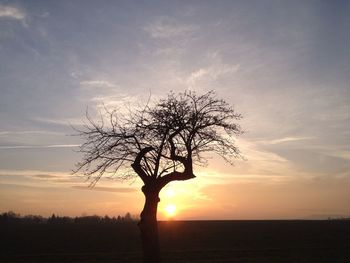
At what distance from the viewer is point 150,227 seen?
1844cm

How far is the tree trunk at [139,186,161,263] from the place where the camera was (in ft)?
60.1

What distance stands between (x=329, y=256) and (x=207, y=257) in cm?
1021

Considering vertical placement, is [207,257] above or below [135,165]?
below

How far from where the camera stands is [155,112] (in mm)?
18953

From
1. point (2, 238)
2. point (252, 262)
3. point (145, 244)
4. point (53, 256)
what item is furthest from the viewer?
point (2, 238)

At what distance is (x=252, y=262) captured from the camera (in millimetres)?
31875

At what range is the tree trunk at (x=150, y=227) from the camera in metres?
18.3

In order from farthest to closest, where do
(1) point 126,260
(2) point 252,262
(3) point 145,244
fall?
(1) point 126,260 < (2) point 252,262 < (3) point 145,244

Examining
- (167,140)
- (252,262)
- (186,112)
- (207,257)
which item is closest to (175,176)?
(167,140)

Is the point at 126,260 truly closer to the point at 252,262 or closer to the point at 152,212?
the point at 252,262

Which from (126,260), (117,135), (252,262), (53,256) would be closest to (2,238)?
(53,256)

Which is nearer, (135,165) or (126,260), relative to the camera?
(135,165)

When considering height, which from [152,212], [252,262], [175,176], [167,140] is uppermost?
[167,140]

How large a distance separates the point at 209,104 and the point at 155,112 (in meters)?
2.58
